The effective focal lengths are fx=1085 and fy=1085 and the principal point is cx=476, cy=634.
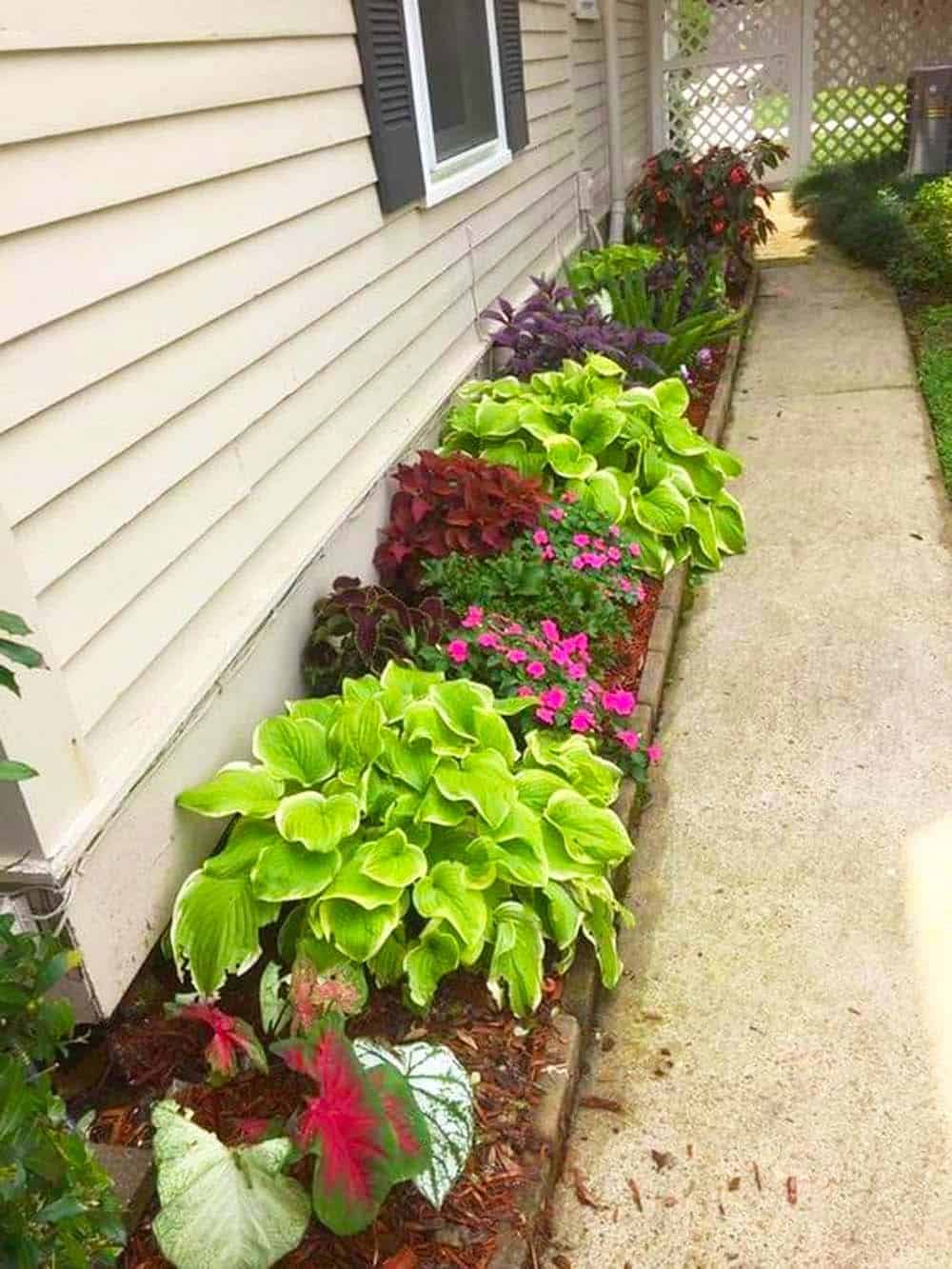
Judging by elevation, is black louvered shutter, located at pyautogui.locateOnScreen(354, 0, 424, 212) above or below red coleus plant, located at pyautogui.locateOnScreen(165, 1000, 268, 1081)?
above

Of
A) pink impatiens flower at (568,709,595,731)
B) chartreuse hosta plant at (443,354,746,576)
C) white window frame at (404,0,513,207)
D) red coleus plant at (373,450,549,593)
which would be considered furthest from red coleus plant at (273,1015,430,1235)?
white window frame at (404,0,513,207)

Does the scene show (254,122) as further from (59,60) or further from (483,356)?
(483,356)

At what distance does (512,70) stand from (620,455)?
1.93 meters

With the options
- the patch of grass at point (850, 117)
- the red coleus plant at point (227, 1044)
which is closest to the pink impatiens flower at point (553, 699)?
the red coleus plant at point (227, 1044)

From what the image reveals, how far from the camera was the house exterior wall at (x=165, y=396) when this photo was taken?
1735 mm

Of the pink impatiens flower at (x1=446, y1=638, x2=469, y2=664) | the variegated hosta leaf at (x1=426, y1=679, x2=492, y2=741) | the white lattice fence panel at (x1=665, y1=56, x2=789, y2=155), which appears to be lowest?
the pink impatiens flower at (x1=446, y1=638, x2=469, y2=664)

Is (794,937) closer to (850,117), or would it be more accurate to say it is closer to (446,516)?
(446,516)

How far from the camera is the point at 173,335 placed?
6.95 ft

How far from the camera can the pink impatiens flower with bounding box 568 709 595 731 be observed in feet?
8.54

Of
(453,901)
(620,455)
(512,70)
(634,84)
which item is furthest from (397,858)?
(634,84)

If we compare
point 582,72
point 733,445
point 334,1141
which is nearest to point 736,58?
point 582,72

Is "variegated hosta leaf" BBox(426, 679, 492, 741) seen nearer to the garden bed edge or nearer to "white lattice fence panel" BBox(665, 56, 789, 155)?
the garden bed edge

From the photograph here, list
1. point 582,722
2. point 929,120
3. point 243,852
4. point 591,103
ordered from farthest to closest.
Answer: point 929,120, point 591,103, point 582,722, point 243,852

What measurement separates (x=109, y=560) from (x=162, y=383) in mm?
386
